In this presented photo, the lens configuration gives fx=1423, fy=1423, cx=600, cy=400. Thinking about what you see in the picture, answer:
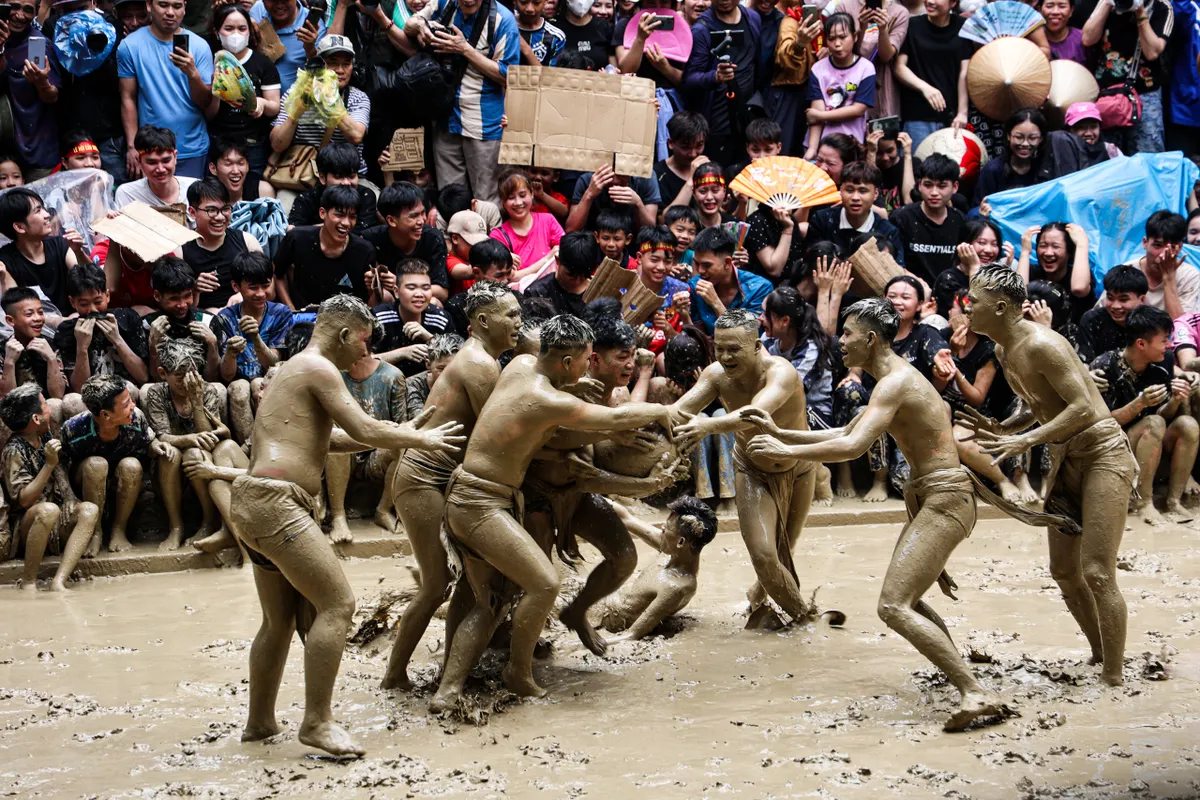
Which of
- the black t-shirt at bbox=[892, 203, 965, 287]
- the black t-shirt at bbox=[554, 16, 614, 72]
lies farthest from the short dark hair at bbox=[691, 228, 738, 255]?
the black t-shirt at bbox=[554, 16, 614, 72]

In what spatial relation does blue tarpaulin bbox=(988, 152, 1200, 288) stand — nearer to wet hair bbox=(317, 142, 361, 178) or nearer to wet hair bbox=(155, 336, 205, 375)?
wet hair bbox=(317, 142, 361, 178)

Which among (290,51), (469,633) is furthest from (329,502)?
(290,51)

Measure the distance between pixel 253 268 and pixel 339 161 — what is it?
3.92ft

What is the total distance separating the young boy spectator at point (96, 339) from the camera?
8.84 metres

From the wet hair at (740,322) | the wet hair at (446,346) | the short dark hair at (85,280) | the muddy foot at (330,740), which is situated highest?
the wet hair at (740,322)

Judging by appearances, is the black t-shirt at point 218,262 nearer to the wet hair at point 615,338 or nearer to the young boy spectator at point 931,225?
the wet hair at point 615,338

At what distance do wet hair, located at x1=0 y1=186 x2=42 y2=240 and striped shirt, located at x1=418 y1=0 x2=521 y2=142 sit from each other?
3.18 meters

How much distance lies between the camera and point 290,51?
1076 centimetres

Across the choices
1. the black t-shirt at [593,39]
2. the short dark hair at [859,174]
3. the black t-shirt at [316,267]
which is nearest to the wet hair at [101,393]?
the black t-shirt at [316,267]

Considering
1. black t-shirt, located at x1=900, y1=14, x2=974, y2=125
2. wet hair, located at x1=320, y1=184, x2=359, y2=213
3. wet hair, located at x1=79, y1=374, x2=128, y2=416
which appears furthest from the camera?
black t-shirt, located at x1=900, y1=14, x2=974, y2=125

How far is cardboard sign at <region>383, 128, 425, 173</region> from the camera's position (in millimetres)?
10664

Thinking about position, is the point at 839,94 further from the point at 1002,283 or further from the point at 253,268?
the point at 1002,283

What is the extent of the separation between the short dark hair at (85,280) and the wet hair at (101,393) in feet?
2.44

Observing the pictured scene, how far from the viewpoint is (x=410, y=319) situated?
31.5ft
